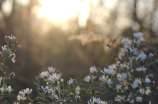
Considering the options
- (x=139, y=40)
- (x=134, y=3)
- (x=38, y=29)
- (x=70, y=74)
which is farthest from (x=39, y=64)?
(x=139, y=40)

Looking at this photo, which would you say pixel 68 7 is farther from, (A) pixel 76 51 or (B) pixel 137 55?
(B) pixel 137 55

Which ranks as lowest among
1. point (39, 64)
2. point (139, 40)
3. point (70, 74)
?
point (139, 40)

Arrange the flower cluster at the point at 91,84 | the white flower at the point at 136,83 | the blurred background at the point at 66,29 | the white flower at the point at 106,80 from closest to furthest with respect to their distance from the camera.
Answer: the flower cluster at the point at 91,84, the white flower at the point at 106,80, the white flower at the point at 136,83, the blurred background at the point at 66,29

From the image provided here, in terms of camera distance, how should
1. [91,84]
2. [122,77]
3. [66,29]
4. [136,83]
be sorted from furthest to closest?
1. [66,29]
2. [122,77]
3. [136,83]
4. [91,84]

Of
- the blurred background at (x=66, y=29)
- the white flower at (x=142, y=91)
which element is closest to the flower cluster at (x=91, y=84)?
the white flower at (x=142, y=91)

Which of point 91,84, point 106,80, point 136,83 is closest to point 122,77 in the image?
point 136,83

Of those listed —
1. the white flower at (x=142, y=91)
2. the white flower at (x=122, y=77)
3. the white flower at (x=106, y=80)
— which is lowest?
the white flower at (x=142, y=91)

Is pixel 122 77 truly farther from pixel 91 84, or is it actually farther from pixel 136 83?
pixel 91 84

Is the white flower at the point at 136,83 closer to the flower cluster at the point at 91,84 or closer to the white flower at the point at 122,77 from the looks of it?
the flower cluster at the point at 91,84
